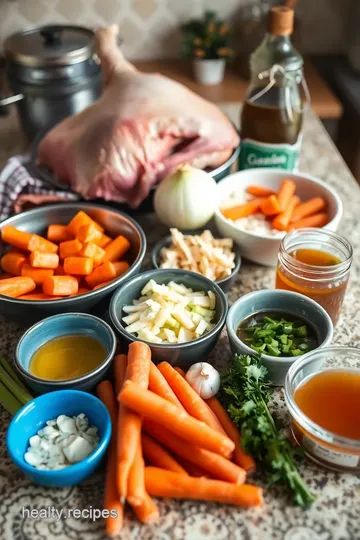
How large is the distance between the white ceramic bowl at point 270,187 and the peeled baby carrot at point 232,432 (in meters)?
0.41

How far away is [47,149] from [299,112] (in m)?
0.63

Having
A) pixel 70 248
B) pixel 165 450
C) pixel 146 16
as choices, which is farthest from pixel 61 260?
pixel 146 16

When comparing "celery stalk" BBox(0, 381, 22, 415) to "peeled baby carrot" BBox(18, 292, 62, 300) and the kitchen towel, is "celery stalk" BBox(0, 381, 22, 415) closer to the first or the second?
"peeled baby carrot" BBox(18, 292, 62, 300)

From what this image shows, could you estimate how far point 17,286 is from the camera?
111 cm

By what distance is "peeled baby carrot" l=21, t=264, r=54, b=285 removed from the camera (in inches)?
44.9

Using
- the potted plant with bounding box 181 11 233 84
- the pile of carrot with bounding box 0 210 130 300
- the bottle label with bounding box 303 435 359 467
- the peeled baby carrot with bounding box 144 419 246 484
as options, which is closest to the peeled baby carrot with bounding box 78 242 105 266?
the pile of carrot with bounding box 0 210 130 300

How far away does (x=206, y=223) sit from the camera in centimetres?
134

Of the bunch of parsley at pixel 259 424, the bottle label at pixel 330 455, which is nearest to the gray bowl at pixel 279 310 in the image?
the bunch of parsley at pixel 259 424

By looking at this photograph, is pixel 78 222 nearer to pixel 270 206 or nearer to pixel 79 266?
pixel 79 266

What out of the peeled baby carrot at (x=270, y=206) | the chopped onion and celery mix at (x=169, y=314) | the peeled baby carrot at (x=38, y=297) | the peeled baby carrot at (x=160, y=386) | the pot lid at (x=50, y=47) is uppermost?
the pot lid at (x=50, y=47)

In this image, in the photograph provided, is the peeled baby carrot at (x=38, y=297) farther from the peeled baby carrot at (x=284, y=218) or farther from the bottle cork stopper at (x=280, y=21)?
the bottle cork stopper at (x=280, y=21)

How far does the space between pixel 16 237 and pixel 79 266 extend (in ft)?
0.57

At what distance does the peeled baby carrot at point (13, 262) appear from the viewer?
3.85ft

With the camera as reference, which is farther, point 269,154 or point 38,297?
point 269,154
